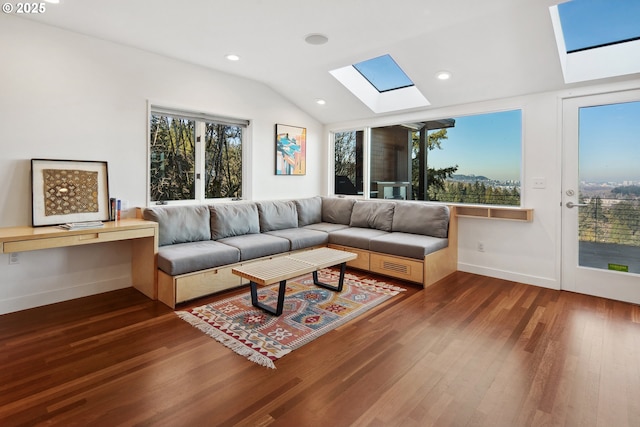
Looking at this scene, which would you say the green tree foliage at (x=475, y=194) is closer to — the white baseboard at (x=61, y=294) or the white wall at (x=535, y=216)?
the white wall at (x=535, y=216)

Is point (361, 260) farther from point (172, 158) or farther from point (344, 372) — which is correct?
point (172, 158)

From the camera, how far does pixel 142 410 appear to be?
1.71 metres

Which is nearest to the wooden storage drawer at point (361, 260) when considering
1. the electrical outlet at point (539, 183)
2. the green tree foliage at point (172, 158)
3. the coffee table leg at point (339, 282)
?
the coffee table leg at point (339, 282)

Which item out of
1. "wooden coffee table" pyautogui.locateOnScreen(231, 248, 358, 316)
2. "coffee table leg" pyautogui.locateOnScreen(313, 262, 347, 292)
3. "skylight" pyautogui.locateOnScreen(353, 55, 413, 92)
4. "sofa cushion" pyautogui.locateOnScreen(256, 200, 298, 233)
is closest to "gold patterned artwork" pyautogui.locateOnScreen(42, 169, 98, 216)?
"wooden coffee table" pyautogui.locateOnScreen(231, 248, 358, 316)

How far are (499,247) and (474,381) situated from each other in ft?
8.10

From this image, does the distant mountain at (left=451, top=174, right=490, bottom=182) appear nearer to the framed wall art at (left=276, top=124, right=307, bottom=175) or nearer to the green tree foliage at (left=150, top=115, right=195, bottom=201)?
the framed wall art at (left=276, top=124, right=307, bottom=175)

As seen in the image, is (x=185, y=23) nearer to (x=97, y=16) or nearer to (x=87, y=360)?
(x=97, y=16)

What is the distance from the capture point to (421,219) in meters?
4.27

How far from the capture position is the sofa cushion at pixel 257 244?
11.8 feet

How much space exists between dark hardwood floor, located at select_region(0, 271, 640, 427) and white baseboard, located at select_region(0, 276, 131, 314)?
9cm

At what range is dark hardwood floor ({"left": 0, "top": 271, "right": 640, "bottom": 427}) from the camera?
1703 millimetres

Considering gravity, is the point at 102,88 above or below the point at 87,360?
above

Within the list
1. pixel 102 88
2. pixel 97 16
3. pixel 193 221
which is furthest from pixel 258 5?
pixel 193 221

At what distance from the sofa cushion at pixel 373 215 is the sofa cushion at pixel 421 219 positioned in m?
0.11
